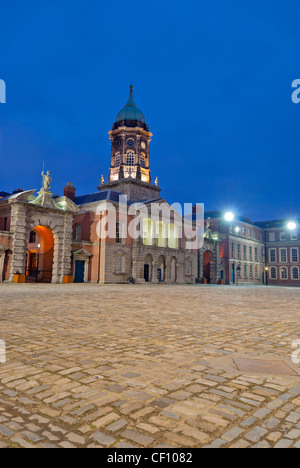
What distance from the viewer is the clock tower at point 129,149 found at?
4931 cm

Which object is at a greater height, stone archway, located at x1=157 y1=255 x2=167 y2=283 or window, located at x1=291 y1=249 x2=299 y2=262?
window, located at x1=291 y1=249 x2=299 y2=262

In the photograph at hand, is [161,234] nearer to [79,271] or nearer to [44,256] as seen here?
[79,271]

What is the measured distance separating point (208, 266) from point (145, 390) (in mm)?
52984

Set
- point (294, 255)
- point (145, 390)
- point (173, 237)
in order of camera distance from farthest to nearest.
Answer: point (294, 255), point (173, 237), point (145, 390)

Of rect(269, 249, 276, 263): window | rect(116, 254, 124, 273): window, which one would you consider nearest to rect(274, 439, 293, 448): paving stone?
rect(116, 254, 124, 273): window

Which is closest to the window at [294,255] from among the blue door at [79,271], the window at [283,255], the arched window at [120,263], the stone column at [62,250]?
A: the window at [283,255]

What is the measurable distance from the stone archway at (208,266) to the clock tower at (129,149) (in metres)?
16.7

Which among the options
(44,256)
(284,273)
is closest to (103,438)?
(44,256)

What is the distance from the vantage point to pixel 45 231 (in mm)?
36719

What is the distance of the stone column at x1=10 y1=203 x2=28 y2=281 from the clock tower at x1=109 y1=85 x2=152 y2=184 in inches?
788

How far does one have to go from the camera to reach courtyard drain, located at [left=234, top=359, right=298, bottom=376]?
173 inches

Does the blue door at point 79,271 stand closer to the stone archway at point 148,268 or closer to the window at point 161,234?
the stone archway at point 148,268

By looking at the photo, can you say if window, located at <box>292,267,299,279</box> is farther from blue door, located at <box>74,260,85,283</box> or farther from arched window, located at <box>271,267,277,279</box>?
blue door, located at <box>74,260,85,283</box>

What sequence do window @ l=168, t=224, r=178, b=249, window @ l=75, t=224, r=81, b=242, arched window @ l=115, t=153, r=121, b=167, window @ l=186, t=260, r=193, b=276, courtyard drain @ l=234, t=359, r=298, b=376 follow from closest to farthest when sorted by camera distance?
1. courtyard drain @ l=234, t=359, r=298, b=376
2. window @ l=75, t=224, r=81, b=242
3. window @ l=168, t=224, r=178, b=249
4. window @ l=186, t=260, r=193, b=276
5. arched window @ l=115, t=153, r=121, b=167
